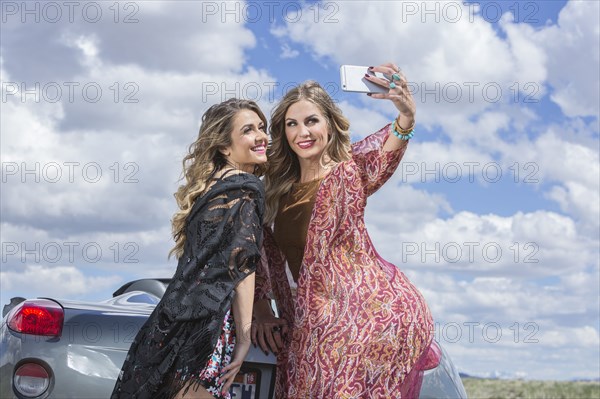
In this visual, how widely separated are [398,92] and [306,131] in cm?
47

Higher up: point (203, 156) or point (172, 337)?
point (203, 156)

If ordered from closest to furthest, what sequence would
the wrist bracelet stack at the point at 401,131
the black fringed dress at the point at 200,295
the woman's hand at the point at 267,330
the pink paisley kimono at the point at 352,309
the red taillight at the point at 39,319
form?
1. the black fringed dress at the point at 200,295
2. the pink paisley kimono at the point at 352,309
3. the wrist bracelet stack at the point at 401,131
4. the woman's hand at the point at 267,330
5. the red taillight at the point at 39,319

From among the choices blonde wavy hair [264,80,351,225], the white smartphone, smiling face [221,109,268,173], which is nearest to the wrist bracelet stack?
the white smartphone

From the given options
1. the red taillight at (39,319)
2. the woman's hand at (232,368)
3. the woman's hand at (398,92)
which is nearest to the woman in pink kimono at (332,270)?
the woman's hand at (398,92)

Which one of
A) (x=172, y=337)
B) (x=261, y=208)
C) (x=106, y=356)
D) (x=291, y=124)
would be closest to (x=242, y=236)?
(x=261, y=208)

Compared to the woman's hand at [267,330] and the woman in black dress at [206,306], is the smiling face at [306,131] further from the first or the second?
the woman's hand at [267,330]

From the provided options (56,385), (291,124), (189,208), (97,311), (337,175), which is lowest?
(56,385)

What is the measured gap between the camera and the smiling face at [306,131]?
137 inches

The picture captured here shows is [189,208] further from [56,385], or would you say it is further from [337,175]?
[56,385]

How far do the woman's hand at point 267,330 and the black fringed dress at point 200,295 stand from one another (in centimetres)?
40

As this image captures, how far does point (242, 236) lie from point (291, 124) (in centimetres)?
69

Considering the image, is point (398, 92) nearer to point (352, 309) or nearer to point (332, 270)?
point (332, 270)

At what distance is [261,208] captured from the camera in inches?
124

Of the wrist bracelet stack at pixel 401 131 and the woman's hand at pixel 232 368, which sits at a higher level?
the wrist bracelet stack at pixel 401 131
